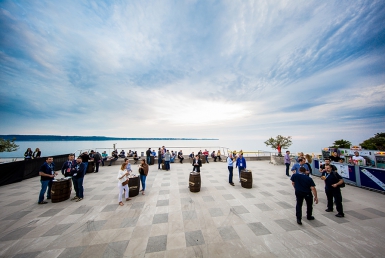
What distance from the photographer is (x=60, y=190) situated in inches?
228

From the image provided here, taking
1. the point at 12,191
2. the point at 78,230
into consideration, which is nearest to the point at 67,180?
the point at 78,230

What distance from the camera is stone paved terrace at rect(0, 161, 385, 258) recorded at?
3266 mm

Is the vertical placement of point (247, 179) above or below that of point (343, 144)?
below

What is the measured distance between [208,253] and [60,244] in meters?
3.86

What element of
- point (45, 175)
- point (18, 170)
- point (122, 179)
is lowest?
point (18, 170)

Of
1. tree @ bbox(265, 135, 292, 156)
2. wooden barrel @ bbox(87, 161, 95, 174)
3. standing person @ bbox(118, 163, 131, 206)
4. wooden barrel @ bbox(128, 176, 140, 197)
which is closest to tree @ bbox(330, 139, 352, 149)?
tree @ bbox(265, 135, 292, 156)

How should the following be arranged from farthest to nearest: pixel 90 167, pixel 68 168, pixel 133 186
Result: pixel 90 167 < pixel 133 186 < pixel 68 168

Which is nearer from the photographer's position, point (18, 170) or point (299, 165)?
point (299, 165)

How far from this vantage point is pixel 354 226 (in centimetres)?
415

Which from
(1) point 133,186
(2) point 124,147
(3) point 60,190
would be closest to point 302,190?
(1) point 133,186

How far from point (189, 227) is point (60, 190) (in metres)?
5.95

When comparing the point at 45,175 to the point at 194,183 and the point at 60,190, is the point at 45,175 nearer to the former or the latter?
the point at 60,190

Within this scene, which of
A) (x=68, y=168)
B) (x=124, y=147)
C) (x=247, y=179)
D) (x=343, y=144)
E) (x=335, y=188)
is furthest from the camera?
(x=124, y=147)

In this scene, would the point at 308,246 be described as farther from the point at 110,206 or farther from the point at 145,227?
the point at 110,206
